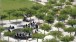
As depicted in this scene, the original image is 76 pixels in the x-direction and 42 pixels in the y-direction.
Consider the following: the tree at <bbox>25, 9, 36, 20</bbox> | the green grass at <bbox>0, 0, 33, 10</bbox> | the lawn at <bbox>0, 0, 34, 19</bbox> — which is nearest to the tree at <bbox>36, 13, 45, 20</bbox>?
the tree at <bbox>25, 9, 36, 20</bbox>

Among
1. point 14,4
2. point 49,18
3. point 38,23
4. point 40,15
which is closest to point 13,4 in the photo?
point 14,4

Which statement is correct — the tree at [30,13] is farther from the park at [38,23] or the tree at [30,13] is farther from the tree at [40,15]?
the tree at [40,15]

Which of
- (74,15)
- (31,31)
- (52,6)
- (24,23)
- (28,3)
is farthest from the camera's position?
(28,3)

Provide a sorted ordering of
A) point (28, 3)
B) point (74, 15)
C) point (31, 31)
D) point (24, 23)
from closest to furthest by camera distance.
Answer: point (31, 31)
point (24, 23)
point (74, 15)
point (28, 3)

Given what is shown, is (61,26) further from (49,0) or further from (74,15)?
(49,0)

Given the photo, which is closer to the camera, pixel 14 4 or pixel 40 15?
pixel 40 15

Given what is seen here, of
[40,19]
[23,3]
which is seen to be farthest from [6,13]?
[23,3]

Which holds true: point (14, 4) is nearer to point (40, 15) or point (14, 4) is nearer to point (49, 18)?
point (40, 15)

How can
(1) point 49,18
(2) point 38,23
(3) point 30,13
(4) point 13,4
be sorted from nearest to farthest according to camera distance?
(1) point 49,18, (2) point 38,23, (3) point 30,13, (4) point 13,4

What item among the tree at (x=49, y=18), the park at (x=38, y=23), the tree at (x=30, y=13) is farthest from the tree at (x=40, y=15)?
the tree at (x=30, y=13)

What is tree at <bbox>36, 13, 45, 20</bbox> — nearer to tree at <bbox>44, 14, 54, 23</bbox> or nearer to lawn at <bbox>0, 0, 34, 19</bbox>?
tree at <bbox>44, 14, 54, 23</bbox>

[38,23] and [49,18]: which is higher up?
[49,18]
